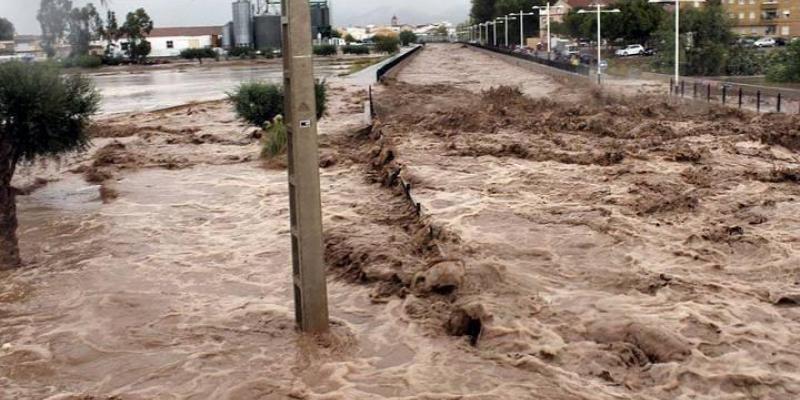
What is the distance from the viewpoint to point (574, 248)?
12375mm

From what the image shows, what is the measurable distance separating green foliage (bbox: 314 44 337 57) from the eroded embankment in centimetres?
8500

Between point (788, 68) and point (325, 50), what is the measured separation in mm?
81361

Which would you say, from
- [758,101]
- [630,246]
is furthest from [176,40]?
[630,246]

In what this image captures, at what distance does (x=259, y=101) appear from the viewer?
83.1 feet

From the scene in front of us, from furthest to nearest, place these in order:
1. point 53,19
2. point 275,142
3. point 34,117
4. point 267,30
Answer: point 53,19 → point 275,142 → point 34,117 → point 267,30

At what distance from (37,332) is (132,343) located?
1.20 m

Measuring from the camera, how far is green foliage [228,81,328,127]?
25.2 meters

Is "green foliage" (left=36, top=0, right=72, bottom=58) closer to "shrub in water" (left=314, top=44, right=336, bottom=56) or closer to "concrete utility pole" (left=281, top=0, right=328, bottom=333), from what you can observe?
"shrub in water" (left=314, top=44, right=336, bottom=56)

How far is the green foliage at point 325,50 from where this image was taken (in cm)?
10863

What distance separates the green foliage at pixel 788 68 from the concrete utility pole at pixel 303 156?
103 feet

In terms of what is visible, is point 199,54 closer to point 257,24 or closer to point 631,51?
point 631,51

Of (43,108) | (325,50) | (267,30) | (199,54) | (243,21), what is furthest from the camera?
(199,54)

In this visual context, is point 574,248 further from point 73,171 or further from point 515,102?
point 515,102

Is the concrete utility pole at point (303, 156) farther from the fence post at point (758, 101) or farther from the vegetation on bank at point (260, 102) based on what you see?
the fence post at point (758, 101)
